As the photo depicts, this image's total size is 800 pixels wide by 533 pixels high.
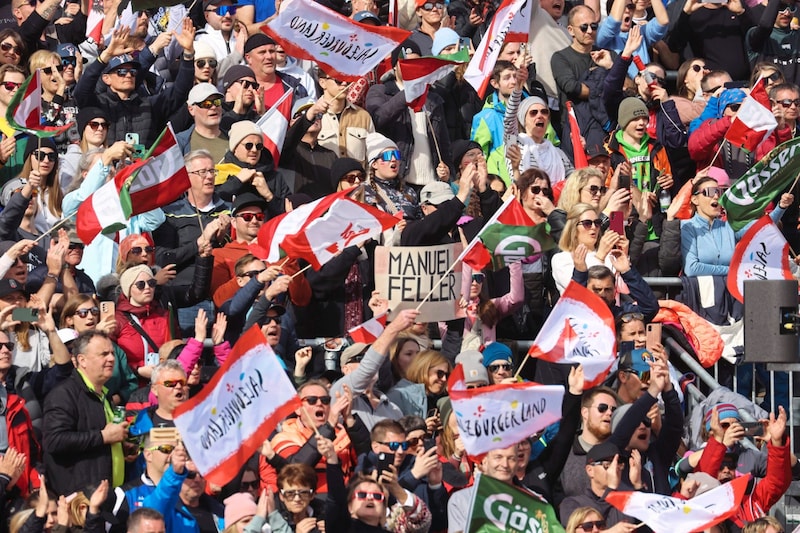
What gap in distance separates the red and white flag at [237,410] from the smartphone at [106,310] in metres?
2.14

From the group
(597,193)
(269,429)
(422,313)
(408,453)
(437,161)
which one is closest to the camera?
(269,429)

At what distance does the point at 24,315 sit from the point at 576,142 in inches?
252

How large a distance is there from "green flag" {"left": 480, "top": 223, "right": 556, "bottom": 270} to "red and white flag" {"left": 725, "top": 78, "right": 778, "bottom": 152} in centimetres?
337

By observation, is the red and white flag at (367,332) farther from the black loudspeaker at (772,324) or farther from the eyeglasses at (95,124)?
the eyeglasses at (95,124)

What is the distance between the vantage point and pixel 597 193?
17906 mm

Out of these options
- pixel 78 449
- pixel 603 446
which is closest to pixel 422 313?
pixel 603 446

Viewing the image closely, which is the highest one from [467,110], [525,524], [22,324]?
[467,110]

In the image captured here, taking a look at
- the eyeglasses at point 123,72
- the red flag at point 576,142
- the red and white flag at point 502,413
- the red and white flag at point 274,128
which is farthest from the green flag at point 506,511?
the eyeglasses at point 123,72

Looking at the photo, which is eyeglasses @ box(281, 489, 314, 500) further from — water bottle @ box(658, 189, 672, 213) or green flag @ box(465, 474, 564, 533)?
water bottle @ box(658, 189, 672, 213)

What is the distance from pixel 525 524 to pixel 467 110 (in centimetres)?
680

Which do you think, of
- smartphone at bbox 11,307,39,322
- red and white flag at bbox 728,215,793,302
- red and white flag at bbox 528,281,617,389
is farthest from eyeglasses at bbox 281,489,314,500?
red and white flag at bbox 728,215,793,302

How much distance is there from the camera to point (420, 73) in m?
18.8

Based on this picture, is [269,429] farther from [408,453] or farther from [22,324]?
[22,324]

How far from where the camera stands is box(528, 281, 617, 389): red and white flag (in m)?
16.1
